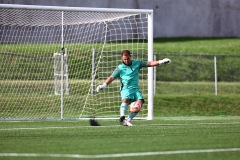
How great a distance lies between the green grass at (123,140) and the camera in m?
12.0

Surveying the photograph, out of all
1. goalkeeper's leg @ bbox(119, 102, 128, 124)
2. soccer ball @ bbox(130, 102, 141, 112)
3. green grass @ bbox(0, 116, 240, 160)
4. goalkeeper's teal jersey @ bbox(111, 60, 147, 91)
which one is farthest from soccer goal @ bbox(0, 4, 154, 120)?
green grass @ bbox(0, 116, 240, 160)

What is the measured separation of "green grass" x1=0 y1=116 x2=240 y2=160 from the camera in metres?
12.0

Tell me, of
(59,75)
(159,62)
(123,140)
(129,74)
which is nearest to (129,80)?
(129,74)

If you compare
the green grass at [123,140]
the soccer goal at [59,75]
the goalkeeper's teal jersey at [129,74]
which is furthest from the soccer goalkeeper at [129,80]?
the soccer goal at [59,75]

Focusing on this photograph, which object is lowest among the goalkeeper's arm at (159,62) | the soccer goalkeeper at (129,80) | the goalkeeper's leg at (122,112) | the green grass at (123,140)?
the green grass at (123,140)

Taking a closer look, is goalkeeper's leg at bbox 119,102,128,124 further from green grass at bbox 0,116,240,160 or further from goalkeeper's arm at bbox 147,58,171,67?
goalkeeper's arm at bbox 147,58,171,67

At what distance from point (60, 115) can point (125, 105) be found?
5036 mm

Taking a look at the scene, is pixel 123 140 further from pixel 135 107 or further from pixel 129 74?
pixel 129 74

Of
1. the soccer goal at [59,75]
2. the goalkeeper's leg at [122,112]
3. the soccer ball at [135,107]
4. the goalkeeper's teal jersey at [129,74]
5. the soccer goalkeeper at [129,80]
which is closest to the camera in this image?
the goalkeeper's leg at [122,112]

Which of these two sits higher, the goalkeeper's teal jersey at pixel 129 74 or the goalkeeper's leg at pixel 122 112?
the goalkeeper's teal jersey at pixel 129 74

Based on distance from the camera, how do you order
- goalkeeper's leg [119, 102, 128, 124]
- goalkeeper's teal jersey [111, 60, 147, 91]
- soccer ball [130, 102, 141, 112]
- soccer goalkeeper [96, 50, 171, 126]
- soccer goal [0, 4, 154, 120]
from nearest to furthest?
goalkeeper's leg [119, 102, 128, 124] < soccer ball [130, 102, 141, 112] < soccer goalkeeper [96, 50, 171, 126] < goalkeeper's teal jersey [111, 60, 147, 91] < soccer goal [0, 4, 154, 120]

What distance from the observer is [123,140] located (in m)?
13.8

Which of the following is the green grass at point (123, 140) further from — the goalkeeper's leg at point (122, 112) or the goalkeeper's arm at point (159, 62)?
the goalkeeper's arm at point (159, 62)

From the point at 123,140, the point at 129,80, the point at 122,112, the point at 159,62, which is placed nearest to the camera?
the point at 123,140
